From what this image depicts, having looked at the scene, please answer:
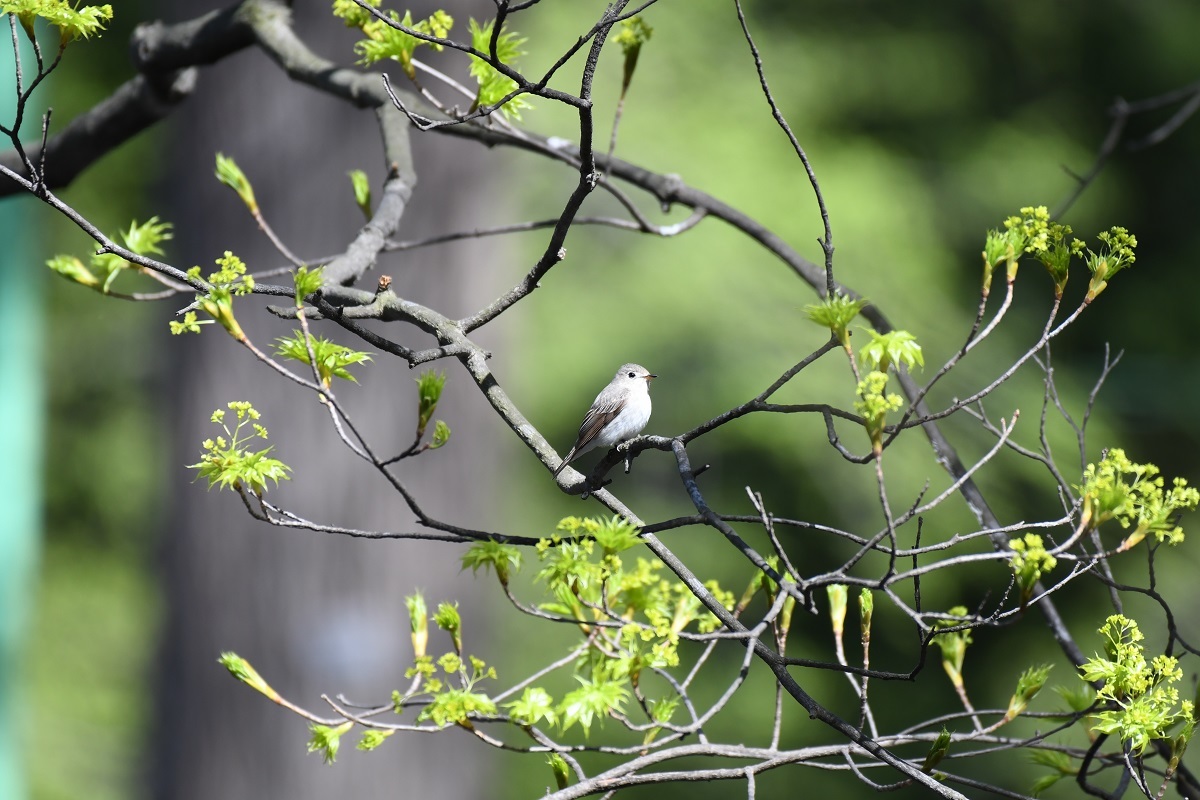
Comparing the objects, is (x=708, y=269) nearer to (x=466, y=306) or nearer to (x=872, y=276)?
(x=872, y=276)

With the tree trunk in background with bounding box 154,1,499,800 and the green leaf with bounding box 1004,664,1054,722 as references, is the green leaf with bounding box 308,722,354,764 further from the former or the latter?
the tree trunk in background with bounding box 154,1,499,800

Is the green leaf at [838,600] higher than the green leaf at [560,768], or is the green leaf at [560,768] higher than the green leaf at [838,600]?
the green leaf at [838,600]

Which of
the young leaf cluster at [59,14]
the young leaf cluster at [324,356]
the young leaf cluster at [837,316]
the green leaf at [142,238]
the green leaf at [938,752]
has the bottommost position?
the green leaf at [938,752]

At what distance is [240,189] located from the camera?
174 cm

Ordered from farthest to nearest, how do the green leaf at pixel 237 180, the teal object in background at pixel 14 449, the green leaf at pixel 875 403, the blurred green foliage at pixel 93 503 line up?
the blurred green foliage at pixel 93 503, the teal object in background at pixel 14 449, the green leaf at pixel 237 180, the green leaf at pixel 875 403

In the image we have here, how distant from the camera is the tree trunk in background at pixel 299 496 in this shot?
2.98 meters

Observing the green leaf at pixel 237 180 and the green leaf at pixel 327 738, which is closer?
the green leaf at pixel 327 738

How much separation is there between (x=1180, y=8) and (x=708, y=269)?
3.10 meters

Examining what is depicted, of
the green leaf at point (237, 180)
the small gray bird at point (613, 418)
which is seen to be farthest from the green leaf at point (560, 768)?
the green leaf at point (237, 180)

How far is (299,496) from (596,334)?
3.05 metres

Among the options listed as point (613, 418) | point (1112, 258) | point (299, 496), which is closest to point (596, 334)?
point (299, 496)

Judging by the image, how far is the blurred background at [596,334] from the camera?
9.90 ft

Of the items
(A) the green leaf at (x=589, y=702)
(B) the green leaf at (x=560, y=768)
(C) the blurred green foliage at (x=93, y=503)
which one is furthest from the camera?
(C) the blurred green foliage at (x=93, y=503)

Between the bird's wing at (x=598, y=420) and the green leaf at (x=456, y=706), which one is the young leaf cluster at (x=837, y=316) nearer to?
the green leaf at (x=456, y=706)
